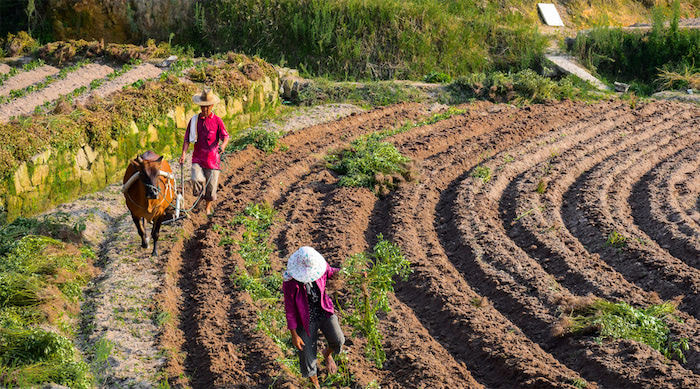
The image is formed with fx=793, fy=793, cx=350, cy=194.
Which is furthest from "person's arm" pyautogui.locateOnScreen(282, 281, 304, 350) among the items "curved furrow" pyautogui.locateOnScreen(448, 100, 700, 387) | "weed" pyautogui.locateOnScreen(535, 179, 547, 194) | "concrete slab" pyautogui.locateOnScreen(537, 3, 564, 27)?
"concrete slab" pyautogui.locateOnScreen(537, 3, 564, 27)

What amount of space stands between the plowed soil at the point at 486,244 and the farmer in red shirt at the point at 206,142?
497mm

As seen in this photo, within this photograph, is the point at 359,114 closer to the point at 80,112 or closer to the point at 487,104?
the point at 487,104

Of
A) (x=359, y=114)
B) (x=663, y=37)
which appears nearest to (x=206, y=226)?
(x=359, y=114)

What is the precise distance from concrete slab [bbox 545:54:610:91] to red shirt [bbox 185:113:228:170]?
34.6ft

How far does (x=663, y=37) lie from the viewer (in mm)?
19484

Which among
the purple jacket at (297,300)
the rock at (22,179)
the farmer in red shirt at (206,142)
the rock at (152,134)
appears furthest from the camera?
the rock at (152,134)

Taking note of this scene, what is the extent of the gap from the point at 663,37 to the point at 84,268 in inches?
614

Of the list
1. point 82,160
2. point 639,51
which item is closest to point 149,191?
point 82,160

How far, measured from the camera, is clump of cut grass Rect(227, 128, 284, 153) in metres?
13.5

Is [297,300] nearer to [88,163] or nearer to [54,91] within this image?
[88,163]

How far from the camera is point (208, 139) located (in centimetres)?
1042

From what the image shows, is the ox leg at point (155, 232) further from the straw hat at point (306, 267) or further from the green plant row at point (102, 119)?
the straw hat at point (306, 267)

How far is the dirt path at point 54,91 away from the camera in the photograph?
12805 mm

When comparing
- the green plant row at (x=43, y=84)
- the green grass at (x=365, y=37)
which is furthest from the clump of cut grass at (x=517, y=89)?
the green plant row at (x=43, y=84)
